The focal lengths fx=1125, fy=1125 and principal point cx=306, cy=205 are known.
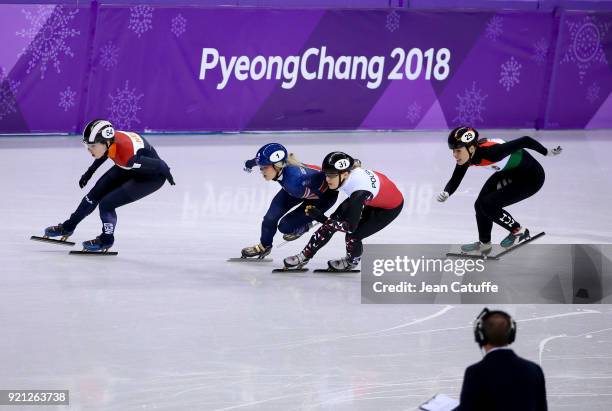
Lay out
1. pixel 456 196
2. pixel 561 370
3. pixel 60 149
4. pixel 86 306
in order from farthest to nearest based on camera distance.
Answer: pixel 60 149 → pixel 456 196 → pixel 86 306 → pixel 561 370

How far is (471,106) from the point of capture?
54.5ft

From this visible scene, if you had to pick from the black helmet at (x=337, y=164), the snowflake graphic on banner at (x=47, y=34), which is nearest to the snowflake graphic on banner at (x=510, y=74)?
the snowflake graphic on banner at (x=47, y=34)

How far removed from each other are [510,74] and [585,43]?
1.26 metres

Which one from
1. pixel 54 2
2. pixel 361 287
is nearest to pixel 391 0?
pixel 54 2

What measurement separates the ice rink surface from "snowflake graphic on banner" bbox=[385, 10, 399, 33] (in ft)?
15.2

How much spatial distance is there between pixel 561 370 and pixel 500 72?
10.9 metres

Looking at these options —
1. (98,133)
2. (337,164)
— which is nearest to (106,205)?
(98,133)

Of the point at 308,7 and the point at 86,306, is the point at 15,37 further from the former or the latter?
the point at 86,306

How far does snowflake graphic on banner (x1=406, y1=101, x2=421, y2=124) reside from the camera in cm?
1641

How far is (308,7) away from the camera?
623 inches

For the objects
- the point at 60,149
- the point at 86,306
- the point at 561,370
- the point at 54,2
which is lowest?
the point at 561,370

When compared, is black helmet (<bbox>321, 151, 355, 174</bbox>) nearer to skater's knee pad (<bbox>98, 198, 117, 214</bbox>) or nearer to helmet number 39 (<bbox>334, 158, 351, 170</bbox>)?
helmet number 39 (<bbox>334, 158, 351, 170</bbox>)

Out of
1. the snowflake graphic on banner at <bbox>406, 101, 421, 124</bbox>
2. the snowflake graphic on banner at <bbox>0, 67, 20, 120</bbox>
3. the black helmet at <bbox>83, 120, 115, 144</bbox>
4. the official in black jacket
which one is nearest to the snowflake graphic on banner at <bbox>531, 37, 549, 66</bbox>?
the snowflake graphic on banner at <bbox>406, 101, 421, 124</bbox>

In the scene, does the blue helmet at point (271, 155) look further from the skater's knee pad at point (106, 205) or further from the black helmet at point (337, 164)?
the skater's knee pad at point (106, 205)
